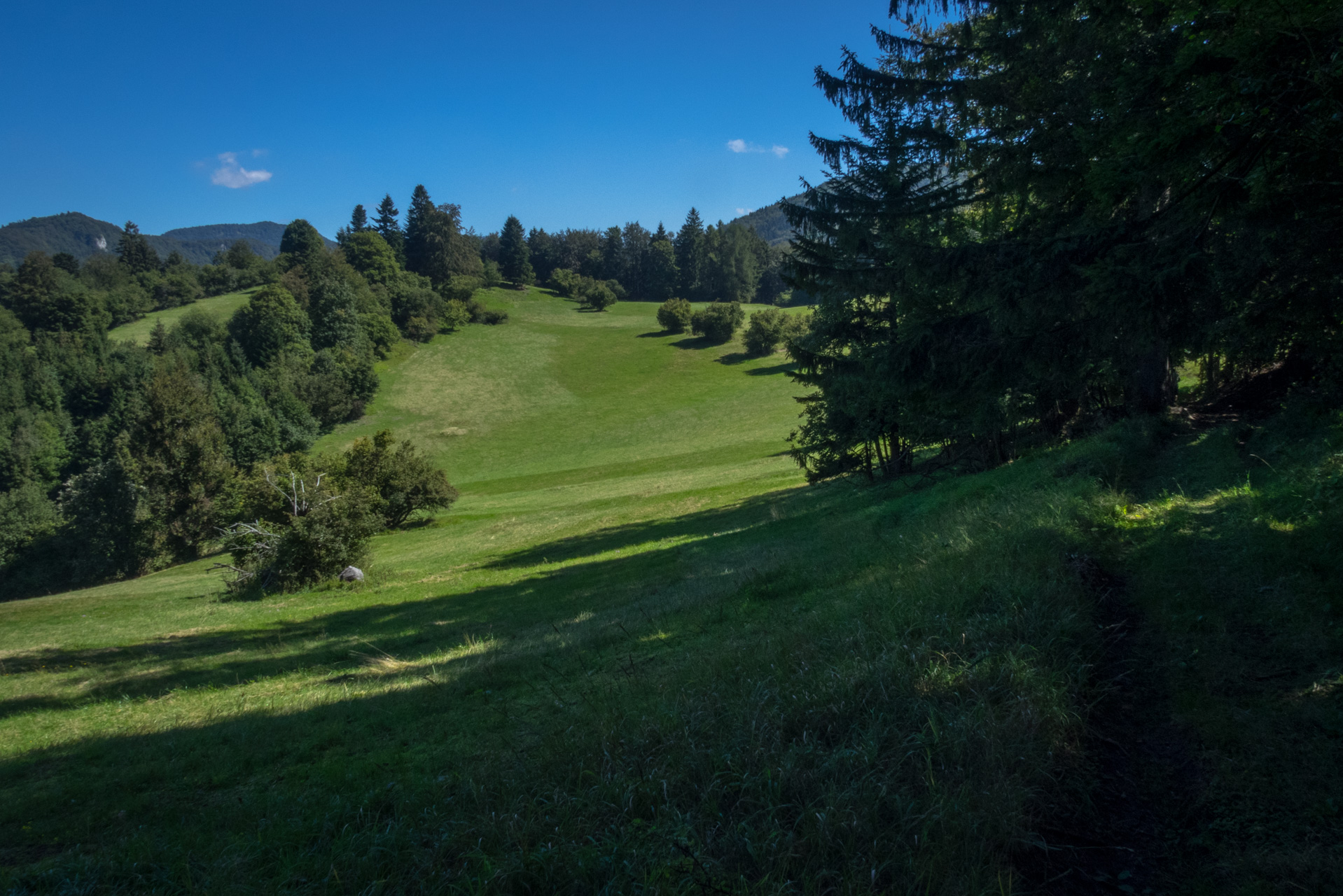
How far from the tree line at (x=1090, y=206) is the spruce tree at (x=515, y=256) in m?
113

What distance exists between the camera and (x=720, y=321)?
83.3 metres

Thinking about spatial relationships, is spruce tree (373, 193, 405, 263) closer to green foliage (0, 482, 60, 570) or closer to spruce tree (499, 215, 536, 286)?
spruce tree (499, 215, 536, 286)

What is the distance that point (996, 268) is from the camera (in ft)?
31.5

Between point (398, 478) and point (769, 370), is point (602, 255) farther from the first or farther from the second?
point (398, 478)

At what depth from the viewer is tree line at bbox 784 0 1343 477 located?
20.4ft

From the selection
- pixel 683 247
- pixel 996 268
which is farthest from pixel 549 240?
pixel 996 268

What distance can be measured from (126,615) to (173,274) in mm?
100684

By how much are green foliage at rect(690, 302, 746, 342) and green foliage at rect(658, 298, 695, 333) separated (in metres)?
3.68

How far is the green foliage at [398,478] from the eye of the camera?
114 ft

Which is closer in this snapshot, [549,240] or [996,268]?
[996,268]

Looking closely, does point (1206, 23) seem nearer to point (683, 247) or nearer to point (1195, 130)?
point (1195, 130)

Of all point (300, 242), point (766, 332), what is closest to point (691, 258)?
point (766, 332)

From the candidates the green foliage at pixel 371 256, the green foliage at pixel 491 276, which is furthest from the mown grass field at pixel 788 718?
the green foliage at pixel 491 276

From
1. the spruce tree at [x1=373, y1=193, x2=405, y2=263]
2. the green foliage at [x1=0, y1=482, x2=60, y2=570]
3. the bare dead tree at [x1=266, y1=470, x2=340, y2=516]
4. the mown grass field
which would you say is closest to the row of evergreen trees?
the spruce tree at [x1=373, y1=193, x2=405, y2=263]
